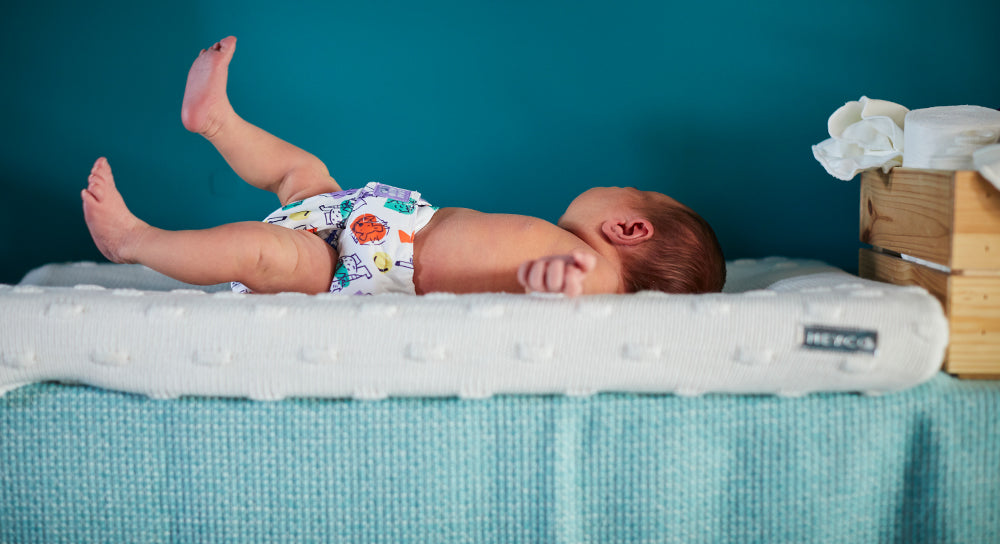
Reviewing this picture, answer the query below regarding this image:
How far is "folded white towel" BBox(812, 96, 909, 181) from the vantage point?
3.83 ft

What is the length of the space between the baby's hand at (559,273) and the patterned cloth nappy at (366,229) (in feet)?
1.17

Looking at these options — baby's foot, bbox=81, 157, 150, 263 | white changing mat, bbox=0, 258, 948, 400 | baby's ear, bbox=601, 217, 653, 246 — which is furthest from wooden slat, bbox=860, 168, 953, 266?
baby's foot, bbox=81, 157, 150, 263

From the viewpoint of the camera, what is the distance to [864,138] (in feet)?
4.00

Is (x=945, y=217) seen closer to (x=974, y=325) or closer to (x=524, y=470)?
(x=974, y=325)

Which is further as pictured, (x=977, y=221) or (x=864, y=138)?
(x=864, y=138)

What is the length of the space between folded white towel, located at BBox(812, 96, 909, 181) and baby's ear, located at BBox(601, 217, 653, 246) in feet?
1.29

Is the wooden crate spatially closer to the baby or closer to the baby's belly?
the baby

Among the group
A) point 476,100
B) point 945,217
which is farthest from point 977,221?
point 476,100

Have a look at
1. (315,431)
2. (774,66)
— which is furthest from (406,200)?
(774,66)

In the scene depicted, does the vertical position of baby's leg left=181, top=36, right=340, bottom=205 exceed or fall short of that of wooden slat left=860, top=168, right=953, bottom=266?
it exceeds it

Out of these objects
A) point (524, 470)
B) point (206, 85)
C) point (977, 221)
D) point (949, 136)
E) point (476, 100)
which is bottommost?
point (524, 470)

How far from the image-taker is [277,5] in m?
1.69

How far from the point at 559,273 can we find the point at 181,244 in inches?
23.0

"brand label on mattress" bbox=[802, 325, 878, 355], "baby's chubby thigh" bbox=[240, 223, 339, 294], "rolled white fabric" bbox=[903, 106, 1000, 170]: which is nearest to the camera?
"brand label on mattress" bbox=[802, 325, 878, 355]
